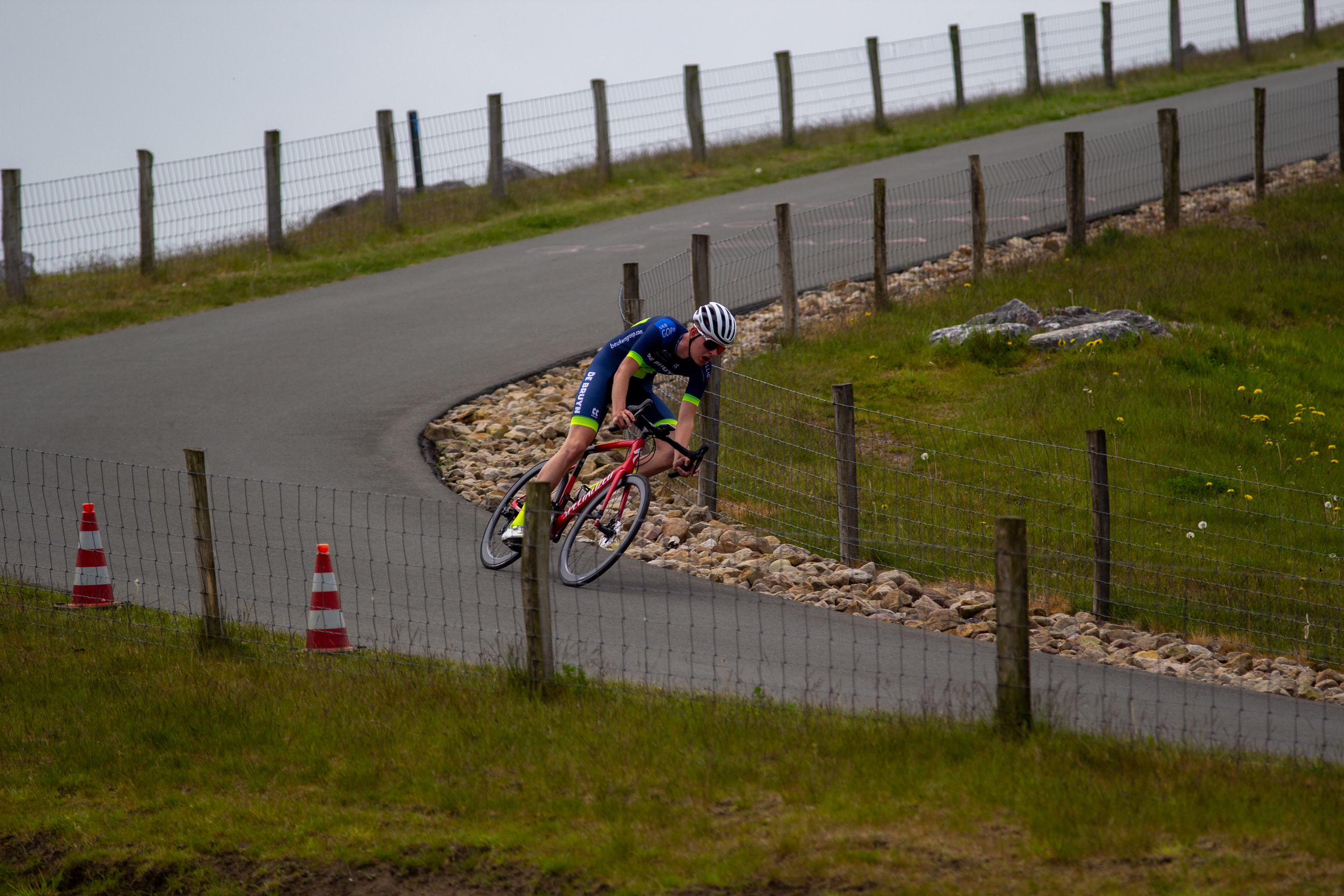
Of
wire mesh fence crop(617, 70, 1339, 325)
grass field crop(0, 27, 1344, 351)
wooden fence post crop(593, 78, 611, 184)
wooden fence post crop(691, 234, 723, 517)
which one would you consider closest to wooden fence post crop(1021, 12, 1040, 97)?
grass field crop(0, 27, 1344, 351)

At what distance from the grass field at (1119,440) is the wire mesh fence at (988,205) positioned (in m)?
2.15

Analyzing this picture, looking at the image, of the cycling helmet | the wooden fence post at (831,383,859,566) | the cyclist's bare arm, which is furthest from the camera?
the wooden fence post at (831,383,859,566)

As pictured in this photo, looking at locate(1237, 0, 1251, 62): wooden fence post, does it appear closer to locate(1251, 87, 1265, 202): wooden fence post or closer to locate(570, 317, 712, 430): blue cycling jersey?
locate(1251, 87, 1265, 202): wooden fence post

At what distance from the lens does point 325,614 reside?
7.37 m

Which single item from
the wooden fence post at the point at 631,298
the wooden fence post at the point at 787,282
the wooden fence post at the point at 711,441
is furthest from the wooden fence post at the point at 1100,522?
the wooden fence post at the point at 787,282

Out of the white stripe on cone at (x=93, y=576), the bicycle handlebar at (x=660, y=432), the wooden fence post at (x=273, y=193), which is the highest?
the wooden fence post at (x=273, y=193)

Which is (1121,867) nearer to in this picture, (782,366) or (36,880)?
(36,880)

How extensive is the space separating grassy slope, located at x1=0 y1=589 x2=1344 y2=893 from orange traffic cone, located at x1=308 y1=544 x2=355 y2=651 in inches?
27.6

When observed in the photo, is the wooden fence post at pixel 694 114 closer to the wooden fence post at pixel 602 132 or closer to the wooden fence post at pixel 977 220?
the wooden fence post at pixel 602 132

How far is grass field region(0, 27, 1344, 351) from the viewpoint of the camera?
17531mm

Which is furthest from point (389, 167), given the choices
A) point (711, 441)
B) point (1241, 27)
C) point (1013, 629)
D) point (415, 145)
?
point (1241, 27)

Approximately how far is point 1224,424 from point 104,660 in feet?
31.5

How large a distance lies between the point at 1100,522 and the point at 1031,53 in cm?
2468

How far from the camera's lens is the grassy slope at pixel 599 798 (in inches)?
178
